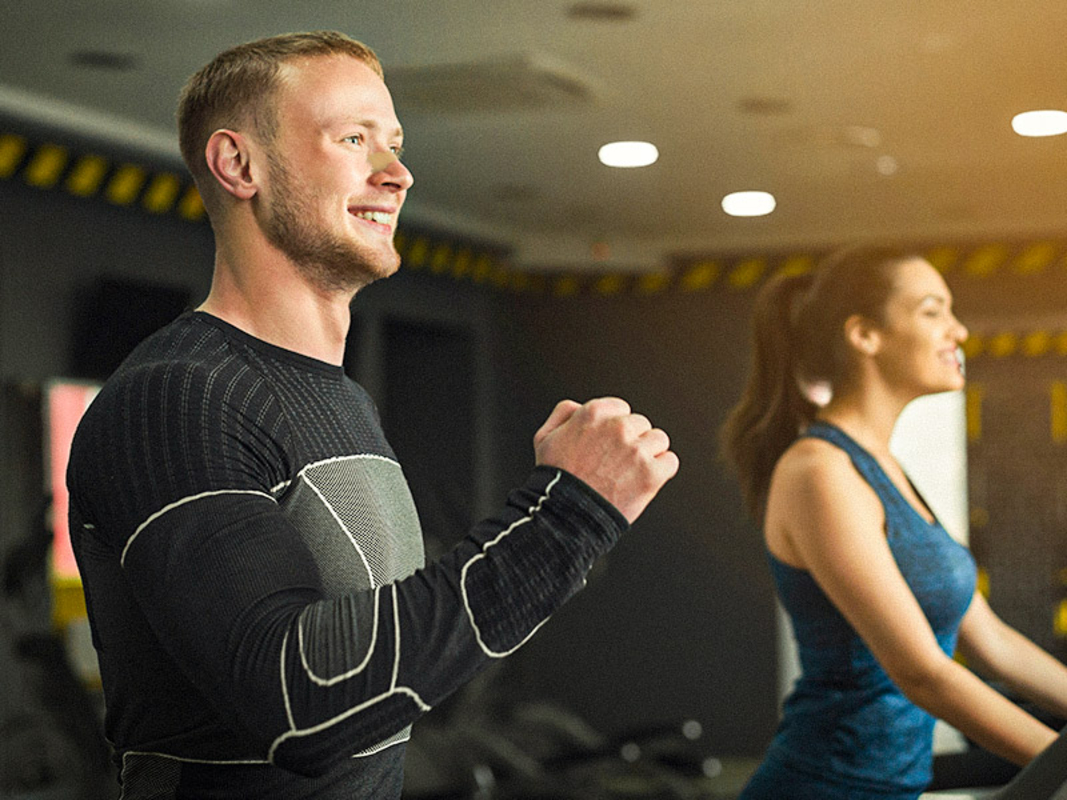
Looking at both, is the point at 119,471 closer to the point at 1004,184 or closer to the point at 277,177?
the point at 277,177

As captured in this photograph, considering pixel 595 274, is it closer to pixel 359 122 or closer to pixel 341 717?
pixel 359 122

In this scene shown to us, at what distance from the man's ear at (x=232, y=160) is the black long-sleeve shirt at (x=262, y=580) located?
0.11 m

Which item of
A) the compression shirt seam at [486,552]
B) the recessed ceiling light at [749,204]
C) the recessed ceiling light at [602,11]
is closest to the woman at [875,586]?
the compression shirt seam at [486,552]

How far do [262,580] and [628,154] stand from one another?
162 inches

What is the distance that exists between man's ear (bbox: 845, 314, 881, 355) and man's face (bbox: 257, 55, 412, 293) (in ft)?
2.75

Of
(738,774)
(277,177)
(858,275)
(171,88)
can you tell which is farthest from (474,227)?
(277,177)

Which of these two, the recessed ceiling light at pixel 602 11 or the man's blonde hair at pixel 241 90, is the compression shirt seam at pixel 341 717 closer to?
the man's blonde hair at pixel 241 90

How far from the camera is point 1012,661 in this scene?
1.57 m

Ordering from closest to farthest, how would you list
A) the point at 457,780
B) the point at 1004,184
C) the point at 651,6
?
the point at 651,6 < the point at 457,780 < the point at 1004,184

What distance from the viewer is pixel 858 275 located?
67.4 inches

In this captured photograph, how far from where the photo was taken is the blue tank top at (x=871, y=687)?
1.54 m

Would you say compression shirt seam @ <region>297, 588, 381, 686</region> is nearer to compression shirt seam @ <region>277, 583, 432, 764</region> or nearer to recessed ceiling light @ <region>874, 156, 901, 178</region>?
compression shirt seam @ <region>277, 583, 432, 764</region>

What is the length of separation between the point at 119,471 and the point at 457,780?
4024 mm

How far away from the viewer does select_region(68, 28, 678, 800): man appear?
0.82m
